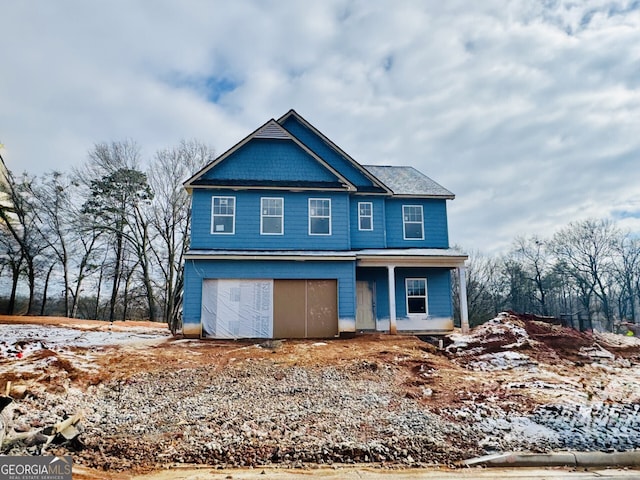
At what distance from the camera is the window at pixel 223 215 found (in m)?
16.5

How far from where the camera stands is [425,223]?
747 inches

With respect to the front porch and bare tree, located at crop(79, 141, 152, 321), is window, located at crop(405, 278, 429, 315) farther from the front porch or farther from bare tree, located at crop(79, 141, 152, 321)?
bare tree, located at crop(79, 141, 152, 321)

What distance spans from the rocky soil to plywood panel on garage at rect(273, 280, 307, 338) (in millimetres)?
1733

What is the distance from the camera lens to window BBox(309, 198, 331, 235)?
17000 millimetres

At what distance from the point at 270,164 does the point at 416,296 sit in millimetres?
8351

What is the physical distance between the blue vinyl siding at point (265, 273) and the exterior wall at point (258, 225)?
70 centimetres

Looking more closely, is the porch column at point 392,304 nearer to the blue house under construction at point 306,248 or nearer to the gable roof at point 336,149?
the blue house under construction at point 306,248

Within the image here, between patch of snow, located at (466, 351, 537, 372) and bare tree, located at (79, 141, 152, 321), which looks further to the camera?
bare tree, located at (79, 141, 152, 321)

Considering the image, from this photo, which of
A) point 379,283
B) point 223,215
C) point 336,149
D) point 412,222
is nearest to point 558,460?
→ point 379,283

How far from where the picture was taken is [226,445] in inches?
261

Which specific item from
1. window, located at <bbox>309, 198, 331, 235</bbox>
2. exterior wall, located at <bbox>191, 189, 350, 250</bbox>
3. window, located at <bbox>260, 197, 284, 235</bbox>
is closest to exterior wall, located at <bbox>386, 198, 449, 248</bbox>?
exterior wall, located at <bbox>191, 189, 350, 250</bbox>

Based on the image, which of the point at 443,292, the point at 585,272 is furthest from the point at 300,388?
the point at 585,272

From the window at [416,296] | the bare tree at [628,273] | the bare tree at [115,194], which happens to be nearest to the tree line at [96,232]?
the bare tree at [115,194]

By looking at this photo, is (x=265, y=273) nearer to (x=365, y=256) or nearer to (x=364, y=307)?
(x=365, y=256)
